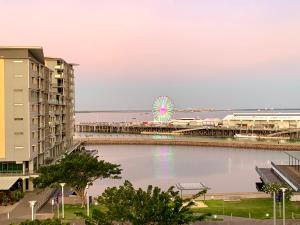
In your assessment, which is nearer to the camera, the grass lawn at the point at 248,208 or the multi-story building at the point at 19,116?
the grass lawn at the point at 248,208

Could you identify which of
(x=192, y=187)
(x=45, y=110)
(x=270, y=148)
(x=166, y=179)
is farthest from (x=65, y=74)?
(x=270, y=148)

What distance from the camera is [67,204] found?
4738cm

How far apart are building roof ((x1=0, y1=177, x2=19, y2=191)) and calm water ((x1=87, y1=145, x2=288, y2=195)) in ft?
37.2

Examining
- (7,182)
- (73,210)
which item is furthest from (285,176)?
(7,182)

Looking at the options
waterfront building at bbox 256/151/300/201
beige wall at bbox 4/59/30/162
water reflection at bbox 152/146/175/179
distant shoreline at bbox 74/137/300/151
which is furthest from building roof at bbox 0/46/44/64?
distant shoreline at bbox 74/137/300/151

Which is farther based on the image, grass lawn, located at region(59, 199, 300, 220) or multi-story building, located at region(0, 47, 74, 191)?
multi-story building, located at region(0, 47, 74, 191)

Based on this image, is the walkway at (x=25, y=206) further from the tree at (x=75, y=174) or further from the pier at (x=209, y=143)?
the pier at (x=209, y=143)

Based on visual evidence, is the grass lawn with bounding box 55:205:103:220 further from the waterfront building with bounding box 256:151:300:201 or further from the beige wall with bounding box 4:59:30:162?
the waterfront building with bounding box 256:151:300:201

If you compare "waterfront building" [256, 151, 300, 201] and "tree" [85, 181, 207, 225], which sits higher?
"tree" [85, 181, 207, 225]

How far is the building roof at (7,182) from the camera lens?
4941 cm

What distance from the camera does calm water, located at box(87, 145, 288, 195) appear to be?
70.5 meters

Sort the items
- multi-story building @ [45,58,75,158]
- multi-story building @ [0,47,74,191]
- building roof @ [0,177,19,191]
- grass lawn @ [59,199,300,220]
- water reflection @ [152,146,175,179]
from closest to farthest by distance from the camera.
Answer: grass lawn @ [59,199,300,220] → building roof @ [0,177,19,191] → multi-story building @ [0,47,74,191] → multi-story building @ [45,58,75,158] → water reflection @ [152,146,175,179]

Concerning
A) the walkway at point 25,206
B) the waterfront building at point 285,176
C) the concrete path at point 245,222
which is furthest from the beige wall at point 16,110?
the waterfront building at point 285,176

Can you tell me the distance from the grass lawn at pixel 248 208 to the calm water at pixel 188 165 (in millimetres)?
16856
